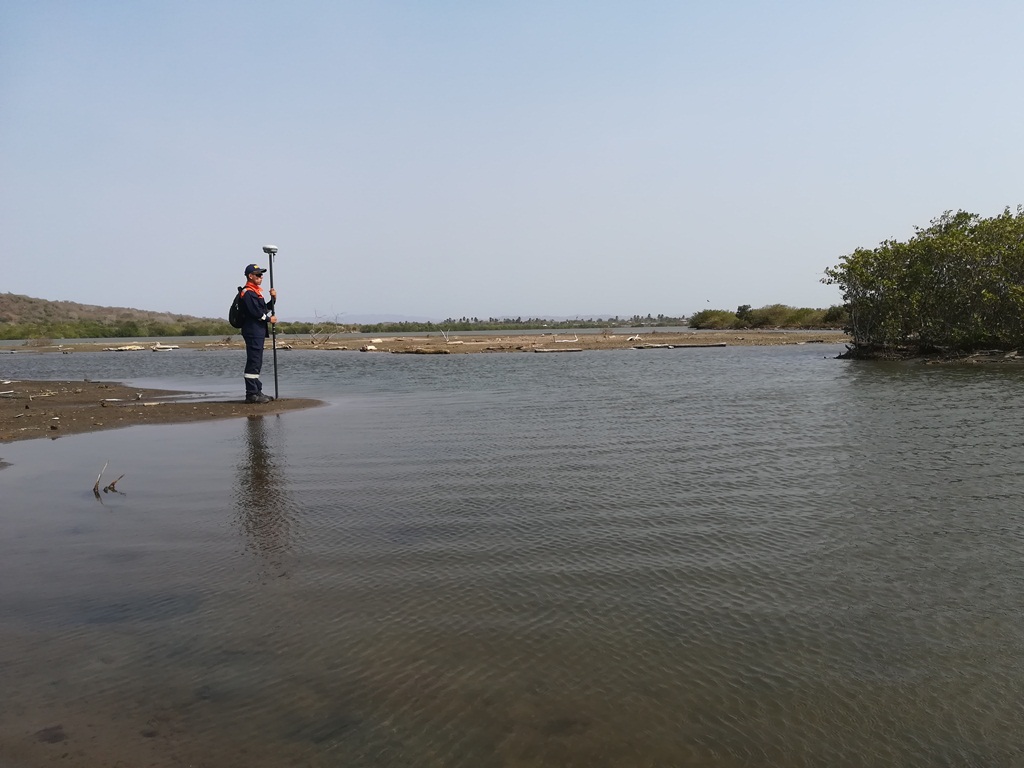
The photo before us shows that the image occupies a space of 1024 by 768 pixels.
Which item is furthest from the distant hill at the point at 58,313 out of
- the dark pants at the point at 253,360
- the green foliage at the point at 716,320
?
the dark pants at the point at 253,360

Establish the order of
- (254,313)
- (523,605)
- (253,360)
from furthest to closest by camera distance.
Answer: (253,360) → (254,313) → (523,605)

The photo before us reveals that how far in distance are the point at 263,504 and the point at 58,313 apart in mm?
151014

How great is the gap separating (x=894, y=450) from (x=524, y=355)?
3740 cm

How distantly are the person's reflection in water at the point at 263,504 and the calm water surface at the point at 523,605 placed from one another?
0.05m

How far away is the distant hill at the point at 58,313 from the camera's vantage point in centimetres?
12512

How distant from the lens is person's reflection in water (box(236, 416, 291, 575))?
291 inches

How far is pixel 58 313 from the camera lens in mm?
134625

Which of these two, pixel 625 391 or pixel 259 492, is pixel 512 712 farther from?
pixel 625 391

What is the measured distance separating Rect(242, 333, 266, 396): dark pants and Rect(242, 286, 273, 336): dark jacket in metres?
0.15

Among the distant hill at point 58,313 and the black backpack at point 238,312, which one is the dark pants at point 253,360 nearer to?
the black backpack at point 238,312

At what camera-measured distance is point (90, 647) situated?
5082 millimetres

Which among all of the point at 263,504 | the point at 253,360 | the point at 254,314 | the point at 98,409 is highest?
the point at 254,314

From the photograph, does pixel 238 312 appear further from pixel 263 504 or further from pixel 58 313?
pixel 58 313

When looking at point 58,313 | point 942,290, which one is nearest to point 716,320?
point 942,290
